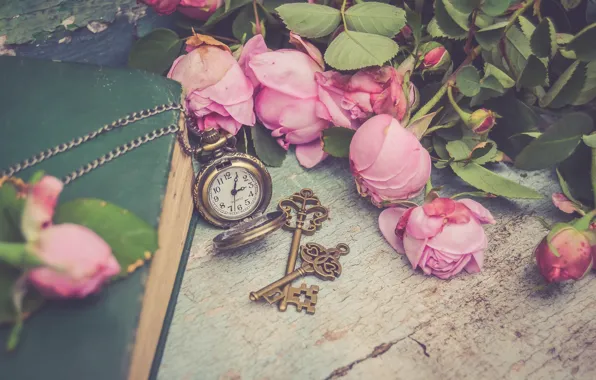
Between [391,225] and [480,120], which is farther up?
[480,120]

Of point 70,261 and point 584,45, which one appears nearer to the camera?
point 70,261

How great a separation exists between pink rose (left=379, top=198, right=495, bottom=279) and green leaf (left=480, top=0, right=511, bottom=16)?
41cm

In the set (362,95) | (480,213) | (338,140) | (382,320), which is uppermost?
(362,95)

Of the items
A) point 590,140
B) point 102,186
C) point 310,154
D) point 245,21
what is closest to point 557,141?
point 590,140

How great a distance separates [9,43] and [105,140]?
1.94 ft

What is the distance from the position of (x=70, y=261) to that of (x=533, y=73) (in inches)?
37.5

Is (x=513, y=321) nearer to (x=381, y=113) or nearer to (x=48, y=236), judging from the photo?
(x=381, y=113)

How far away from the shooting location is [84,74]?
115 centimetres

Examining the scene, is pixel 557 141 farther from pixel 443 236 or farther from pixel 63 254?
pixel 63 254

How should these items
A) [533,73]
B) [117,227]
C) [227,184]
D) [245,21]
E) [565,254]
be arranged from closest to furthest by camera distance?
[117,227] < [565,254] < [533,73] < [227,184] < [245,21]

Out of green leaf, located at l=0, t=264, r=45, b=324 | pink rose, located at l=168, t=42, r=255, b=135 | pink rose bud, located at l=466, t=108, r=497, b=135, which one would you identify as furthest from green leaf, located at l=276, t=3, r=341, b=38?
green leaf, located at l=0, t=264, r=45, b=324

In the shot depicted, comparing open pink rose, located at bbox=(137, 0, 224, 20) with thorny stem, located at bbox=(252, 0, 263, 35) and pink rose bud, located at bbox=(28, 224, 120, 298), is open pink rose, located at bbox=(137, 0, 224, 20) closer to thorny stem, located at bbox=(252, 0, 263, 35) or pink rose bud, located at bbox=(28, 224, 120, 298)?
thorny stem, located at bbox=(252, 0, 263, 35)

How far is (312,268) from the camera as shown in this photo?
1173 mm

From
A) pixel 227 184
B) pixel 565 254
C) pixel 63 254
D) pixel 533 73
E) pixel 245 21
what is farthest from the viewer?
pixel 245 21
